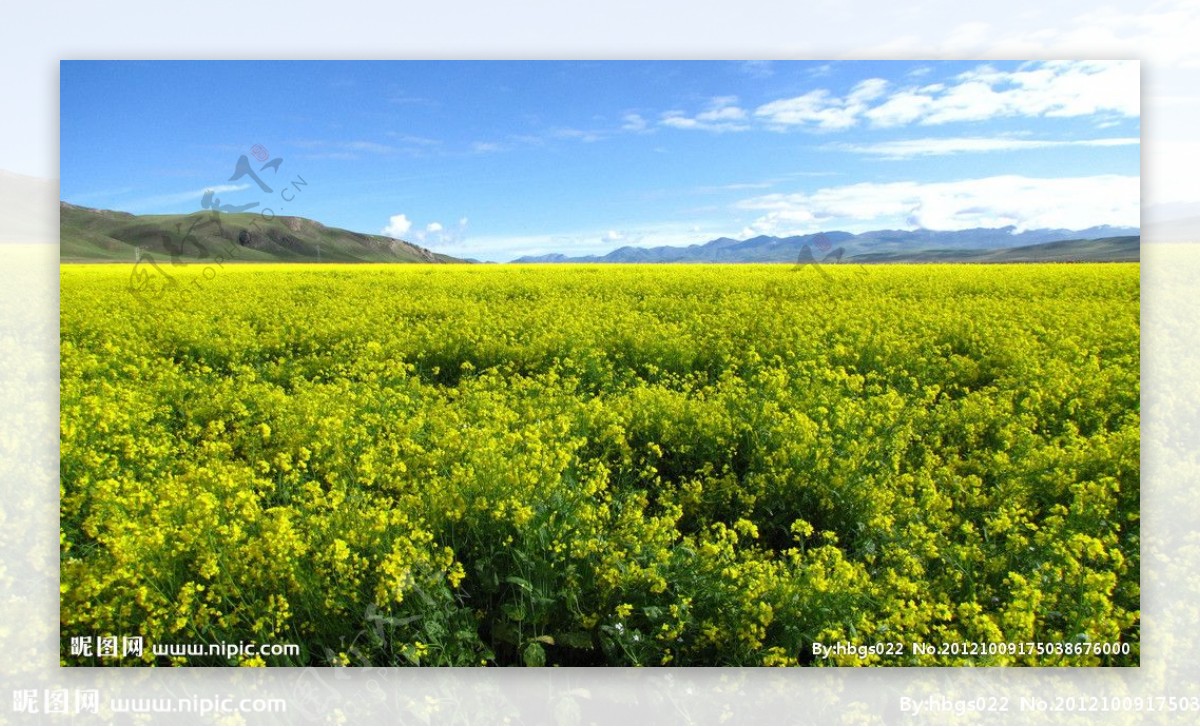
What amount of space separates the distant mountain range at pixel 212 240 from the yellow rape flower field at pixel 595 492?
11.4 inches

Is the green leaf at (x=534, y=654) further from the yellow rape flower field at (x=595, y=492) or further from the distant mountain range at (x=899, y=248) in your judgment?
the distant mountain range at (x=899, y=248)

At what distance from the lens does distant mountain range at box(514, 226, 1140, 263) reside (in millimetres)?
5281

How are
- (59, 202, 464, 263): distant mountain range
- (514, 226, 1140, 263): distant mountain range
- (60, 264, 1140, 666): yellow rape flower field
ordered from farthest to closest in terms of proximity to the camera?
1. (514, 226, 1140, 263): distant mountain range
2. (59, 202, 464, 263): distant mountain range
3. (60, 264, 1140, 666): yellow rape flower field

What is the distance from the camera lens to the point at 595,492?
4.26 meters

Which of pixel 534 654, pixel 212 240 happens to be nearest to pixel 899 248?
pixel 534 654

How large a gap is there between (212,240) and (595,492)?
315 cm

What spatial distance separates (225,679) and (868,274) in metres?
6.58

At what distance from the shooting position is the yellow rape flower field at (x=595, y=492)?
3.36 m

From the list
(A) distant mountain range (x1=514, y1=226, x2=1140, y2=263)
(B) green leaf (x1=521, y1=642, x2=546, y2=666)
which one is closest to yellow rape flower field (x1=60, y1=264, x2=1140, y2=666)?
(B) green leaf (x1=521, y1=642, x2=546, y2=666)

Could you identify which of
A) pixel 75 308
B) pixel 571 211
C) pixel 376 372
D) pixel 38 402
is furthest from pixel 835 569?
pixel 75 308

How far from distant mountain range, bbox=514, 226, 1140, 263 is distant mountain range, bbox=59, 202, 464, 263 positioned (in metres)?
1.30
